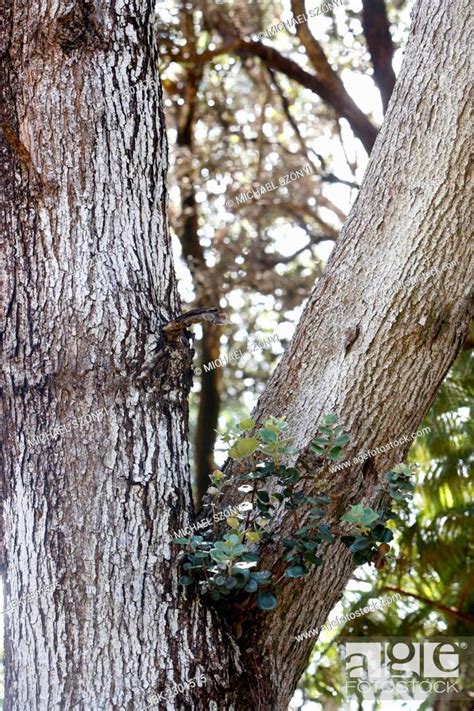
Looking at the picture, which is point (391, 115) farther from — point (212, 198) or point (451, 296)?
point (212, 198)

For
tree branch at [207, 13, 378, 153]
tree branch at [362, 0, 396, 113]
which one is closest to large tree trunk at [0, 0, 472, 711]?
tree branch at [362, 0, 396, 113]

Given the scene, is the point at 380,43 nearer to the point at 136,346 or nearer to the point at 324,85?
the point at 324,85

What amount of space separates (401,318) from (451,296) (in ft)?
0.44

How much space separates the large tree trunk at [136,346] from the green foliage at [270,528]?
6 centimetres

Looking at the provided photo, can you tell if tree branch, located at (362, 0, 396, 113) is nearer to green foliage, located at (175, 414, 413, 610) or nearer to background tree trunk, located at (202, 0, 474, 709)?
background tree trunk, located at (202, 0, 474, 709)

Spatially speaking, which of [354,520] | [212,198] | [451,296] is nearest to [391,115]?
[451,296]

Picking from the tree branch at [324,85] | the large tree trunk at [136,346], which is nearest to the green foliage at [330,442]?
the large tree trunk at [136,346]

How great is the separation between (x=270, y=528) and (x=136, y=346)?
527 millimetres

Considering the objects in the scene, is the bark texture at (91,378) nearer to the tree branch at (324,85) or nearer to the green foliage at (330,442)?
the green foliage at (330,442)

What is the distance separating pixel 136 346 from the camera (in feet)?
6.62

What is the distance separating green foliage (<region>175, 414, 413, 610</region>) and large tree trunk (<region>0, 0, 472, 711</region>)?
58mm

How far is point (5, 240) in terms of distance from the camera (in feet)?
6.87

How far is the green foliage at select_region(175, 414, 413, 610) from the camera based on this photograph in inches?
73.9

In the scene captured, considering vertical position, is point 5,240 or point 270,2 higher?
point 270,2
